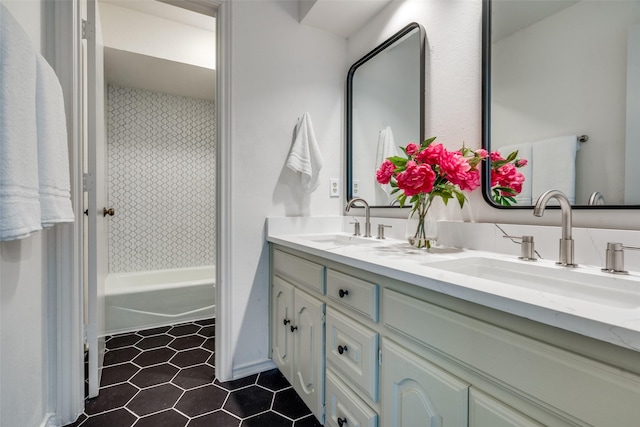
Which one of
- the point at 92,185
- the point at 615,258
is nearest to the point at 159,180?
the point at 92,185

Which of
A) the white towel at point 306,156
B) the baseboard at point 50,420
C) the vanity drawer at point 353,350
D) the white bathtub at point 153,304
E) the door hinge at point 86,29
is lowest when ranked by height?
the baseboard at point 50,420

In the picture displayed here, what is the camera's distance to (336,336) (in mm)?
1124

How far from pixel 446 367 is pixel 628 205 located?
2.21ft

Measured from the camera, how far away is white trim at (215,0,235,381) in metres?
1.62

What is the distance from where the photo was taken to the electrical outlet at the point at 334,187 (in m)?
1.98

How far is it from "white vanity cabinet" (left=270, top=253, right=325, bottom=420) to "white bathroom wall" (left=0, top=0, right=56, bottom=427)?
959 mm

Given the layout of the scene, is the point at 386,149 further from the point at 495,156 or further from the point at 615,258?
the point at 615,258

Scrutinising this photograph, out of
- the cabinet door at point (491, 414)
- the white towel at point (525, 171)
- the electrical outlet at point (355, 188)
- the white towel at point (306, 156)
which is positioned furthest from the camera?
the electrical outlet at point (355, 188)

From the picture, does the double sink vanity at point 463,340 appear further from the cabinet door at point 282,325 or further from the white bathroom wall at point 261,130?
the white bathroom wall at point 261,130

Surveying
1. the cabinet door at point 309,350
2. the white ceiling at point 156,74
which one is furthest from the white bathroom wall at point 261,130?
the white ceiling at point 156,74

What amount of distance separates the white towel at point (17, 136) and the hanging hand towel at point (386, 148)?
4.78 ft

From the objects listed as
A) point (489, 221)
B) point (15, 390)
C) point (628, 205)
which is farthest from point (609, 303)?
point (15, 390)

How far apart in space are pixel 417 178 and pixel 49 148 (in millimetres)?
1200

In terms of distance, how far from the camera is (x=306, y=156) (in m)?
1.77
